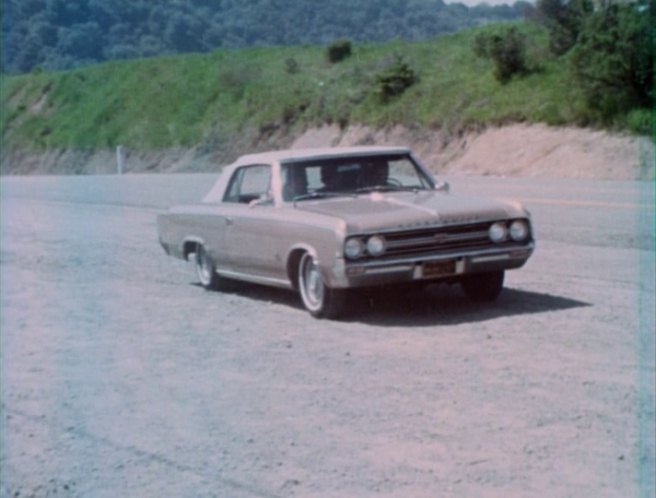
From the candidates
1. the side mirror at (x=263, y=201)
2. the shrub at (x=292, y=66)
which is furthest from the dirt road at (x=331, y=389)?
the shrub at (x=292, y=66)

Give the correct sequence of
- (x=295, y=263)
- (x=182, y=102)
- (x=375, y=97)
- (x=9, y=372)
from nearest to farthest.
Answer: (x=9, y=372)
(x=295, y=263)
(x=182, y=102)
(x=375, y=97)

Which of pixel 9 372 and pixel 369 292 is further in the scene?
pixel 369 292

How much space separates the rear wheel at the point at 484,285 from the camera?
1045cm

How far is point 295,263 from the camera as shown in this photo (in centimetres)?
1048

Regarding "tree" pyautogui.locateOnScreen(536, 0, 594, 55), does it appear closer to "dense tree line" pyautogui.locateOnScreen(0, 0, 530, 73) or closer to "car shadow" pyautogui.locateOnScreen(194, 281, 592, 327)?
"dense tree line" pyautogui.locateOnScreen(0, 0, 530, 73)

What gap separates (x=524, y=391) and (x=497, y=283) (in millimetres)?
3168

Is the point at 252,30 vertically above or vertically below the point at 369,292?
above

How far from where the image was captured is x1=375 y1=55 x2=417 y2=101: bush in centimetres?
3509

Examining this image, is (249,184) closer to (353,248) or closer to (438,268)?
(353,248)

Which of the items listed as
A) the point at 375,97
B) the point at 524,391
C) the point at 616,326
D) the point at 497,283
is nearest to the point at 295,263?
the point at 497,283

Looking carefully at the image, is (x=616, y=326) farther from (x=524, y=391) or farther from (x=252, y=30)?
(x=252, y=30)

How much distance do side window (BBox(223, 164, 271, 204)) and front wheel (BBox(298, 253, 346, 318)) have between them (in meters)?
1.12

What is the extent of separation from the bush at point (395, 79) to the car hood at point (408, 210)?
79.3ft

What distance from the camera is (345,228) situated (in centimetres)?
962
